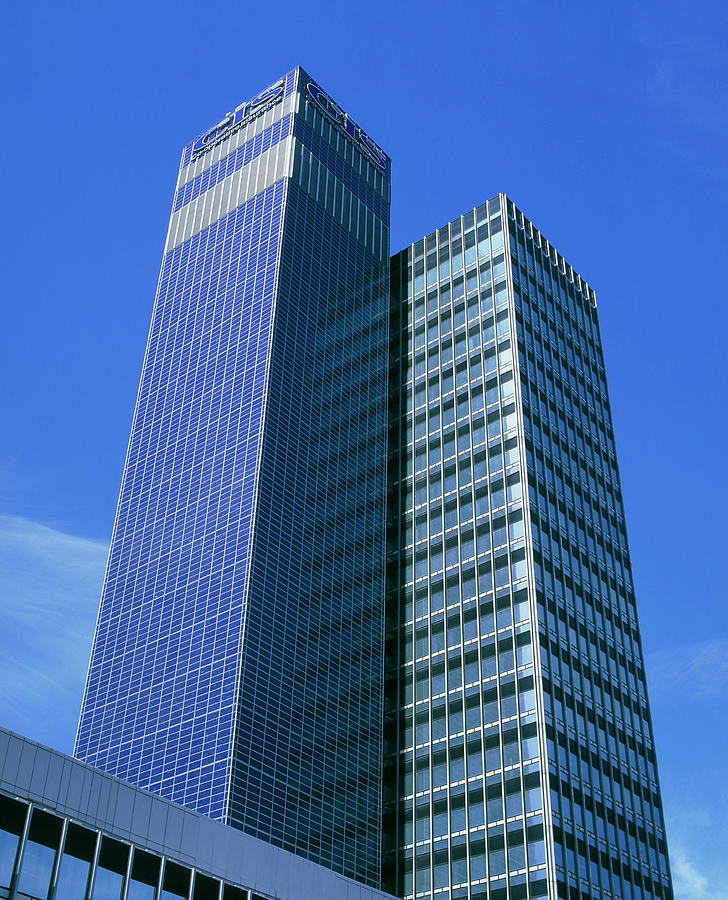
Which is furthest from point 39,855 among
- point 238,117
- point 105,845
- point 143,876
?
point 238,117

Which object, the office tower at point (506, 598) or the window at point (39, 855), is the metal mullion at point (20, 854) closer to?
the window at point (39, 855)

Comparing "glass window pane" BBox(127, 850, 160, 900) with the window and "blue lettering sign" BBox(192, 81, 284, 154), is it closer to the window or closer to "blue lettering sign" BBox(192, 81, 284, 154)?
the window

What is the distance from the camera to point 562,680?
110 metres

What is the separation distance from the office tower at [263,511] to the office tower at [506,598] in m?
3.85

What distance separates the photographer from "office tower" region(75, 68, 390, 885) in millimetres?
99000

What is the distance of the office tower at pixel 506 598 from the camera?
10225 cm

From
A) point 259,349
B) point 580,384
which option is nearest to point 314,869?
point 259,349

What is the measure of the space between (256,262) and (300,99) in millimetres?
29655

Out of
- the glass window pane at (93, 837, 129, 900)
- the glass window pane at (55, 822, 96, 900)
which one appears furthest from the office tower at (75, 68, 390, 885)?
the glass window pane at (55, 822, 96, 900)

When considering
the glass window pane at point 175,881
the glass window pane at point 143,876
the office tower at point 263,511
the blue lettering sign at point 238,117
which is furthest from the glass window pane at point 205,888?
the blue lettering sign at point 238,117

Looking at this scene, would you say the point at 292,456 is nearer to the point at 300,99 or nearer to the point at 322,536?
the point at 322,536

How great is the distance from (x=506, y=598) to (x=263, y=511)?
2532cm

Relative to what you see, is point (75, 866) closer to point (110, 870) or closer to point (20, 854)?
point (110, 870)

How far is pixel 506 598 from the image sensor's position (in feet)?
374
